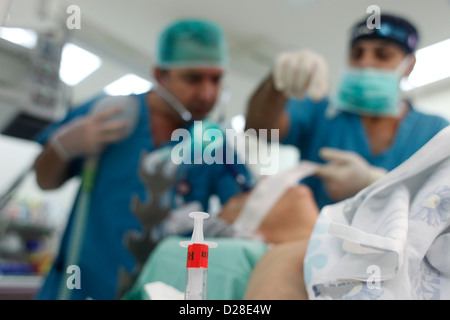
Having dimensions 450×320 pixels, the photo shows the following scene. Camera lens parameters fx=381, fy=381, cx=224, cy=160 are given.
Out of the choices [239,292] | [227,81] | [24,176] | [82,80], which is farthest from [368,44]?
[24,176]

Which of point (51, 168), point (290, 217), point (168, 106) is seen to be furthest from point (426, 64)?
point (51, 168)

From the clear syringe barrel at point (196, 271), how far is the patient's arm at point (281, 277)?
8 centimetres

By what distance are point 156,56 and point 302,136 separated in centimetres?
46

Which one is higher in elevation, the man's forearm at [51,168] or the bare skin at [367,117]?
the bare skin at [367,117]

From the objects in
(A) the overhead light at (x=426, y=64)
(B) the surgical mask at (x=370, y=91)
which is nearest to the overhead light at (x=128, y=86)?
(B) the surgical mask at (x=370, y=91)

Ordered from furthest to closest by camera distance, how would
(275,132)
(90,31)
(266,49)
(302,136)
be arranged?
(266,49) → (90,31) → (302,136) → (275,132)

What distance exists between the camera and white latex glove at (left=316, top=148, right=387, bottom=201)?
1.66 ft

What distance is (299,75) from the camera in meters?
0.83

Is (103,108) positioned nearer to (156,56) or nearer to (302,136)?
(156,56)

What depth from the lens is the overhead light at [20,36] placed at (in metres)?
0.48

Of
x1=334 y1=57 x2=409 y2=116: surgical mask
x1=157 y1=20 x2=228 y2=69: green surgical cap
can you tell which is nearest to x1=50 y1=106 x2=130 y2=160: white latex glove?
x1=157 y1=20 x2=228 y2=69: green surgical cap

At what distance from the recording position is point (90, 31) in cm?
104

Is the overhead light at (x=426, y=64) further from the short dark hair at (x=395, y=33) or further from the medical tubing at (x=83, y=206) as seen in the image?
the medical tubing at (x=83, y=206)

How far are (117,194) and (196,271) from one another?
56 cm
